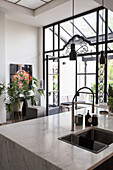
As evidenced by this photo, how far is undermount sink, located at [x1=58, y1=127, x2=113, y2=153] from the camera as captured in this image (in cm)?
149

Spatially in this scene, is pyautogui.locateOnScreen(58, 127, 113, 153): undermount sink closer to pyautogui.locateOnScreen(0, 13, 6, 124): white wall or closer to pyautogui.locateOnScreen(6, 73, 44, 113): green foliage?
pyautogui.locateOnScreen(6, 73, 44, 113): green foliage

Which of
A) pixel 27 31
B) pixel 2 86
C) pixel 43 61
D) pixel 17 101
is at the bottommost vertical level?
pixel 17 101

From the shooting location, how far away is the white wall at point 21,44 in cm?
557

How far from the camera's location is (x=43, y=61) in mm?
6422

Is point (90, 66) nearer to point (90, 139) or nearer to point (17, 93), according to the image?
point (17, 93)

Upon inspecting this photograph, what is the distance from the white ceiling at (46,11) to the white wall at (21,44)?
1.02 ft

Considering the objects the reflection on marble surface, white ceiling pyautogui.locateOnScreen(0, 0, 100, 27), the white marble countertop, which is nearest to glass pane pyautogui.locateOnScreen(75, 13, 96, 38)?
white ceiling pyautogui.locateOnScreen(0, 0, 100, 27)

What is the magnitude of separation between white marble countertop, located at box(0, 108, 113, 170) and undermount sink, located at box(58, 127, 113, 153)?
6 cm

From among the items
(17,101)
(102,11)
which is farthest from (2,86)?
(102,11)

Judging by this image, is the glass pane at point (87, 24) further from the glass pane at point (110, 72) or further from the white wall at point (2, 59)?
the white wall at point (2, 59)

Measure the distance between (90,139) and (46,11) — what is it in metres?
4.36

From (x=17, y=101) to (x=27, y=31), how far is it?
9.17ft

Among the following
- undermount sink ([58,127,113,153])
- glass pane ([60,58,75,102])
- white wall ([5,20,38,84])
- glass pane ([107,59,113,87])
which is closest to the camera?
undermount sink ([58,127,113,153])

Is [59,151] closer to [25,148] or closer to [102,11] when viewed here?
[25,148]
